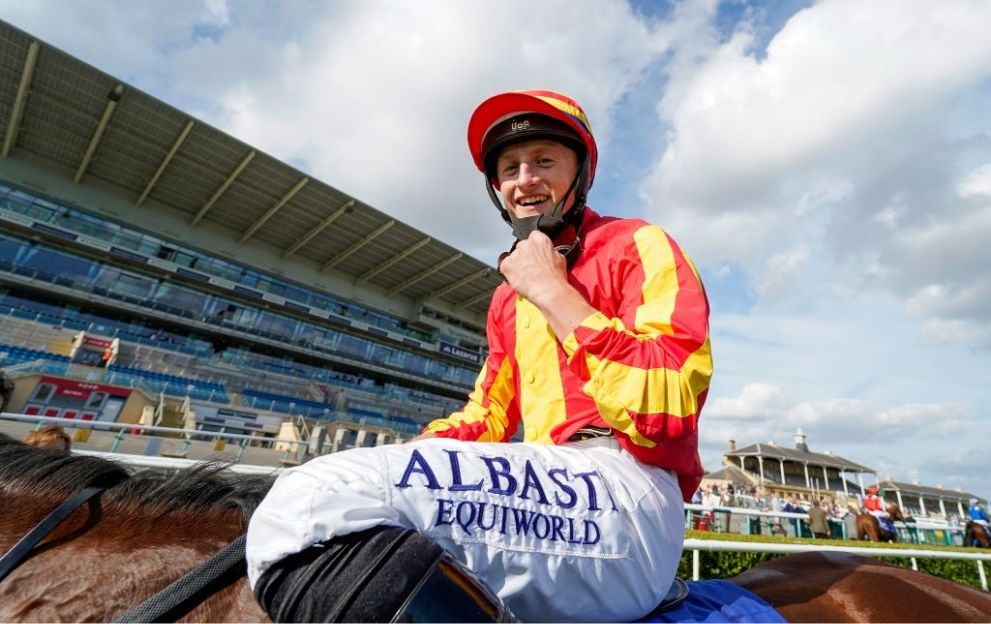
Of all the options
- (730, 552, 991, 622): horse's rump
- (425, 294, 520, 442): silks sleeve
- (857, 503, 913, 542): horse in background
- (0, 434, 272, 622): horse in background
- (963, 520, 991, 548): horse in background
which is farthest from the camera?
(963, 520, 991, 548): horse in background

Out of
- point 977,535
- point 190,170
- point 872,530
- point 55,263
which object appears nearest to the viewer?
point 872,530

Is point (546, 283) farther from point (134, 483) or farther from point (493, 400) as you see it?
point (134, 483)

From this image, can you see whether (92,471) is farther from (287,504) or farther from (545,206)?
(545,206)

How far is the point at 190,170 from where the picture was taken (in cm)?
2375

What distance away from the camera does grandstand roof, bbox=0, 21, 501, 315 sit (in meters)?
19.2

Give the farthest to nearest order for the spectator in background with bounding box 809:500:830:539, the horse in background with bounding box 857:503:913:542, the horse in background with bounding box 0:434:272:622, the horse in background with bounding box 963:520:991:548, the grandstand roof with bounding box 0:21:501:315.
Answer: the grandstand roof with bounding box 0:21:501:315, the horse in background with bounding box 963:520:991:548, the spectator in background with bounding box 809:500:830:539, the horse in background with bounding box 857:503:913:542, the horse in background with bounding box 0:434:272:622

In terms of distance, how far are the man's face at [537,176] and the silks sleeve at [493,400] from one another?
412 millimetres

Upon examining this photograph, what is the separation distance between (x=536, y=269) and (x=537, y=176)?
17.5 inches

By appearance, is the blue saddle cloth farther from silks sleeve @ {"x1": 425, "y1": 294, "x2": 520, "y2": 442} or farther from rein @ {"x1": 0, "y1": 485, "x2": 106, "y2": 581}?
rein @ {"x1": 0, "y1": 485, "x2": 106, "y2": 581}

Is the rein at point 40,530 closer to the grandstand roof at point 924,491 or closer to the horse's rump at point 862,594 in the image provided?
the horse's rump at point 862,594

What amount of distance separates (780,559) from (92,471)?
2418 millimetres

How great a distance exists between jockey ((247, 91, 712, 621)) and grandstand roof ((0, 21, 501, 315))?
2567 cm

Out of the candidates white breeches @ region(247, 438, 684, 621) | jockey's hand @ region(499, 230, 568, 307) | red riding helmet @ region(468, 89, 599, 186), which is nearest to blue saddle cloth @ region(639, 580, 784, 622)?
white breeches @ region(247, 438, 684, 621)

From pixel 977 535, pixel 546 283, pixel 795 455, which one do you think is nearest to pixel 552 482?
pixel 546 283
